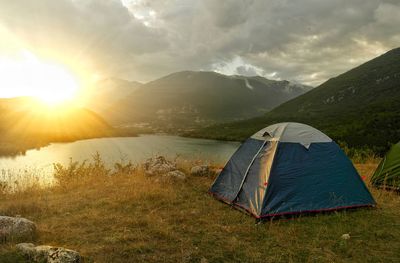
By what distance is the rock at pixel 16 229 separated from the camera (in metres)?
6.28

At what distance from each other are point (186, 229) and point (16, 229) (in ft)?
12.7

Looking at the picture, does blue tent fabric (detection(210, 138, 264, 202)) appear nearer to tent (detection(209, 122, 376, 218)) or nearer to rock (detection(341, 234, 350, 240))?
tent (detection(209, 122, 376, 218))

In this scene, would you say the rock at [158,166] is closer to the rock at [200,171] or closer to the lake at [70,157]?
the rock at [200,171]

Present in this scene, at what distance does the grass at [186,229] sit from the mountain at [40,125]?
60.3 metres

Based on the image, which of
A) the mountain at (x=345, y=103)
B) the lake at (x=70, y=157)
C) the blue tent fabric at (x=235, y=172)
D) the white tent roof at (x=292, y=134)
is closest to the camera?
the white tent roof at (x=292, y=134)

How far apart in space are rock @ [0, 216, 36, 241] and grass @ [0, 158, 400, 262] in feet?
0.83

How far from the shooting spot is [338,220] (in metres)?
8.48

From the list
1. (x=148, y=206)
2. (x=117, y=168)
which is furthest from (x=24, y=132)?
(x=148, y=206)

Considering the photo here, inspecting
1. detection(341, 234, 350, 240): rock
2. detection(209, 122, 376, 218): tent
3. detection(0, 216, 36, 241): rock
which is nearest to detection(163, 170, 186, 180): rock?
detection(209, 122, 376, 218): tent

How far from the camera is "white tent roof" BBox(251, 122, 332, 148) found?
9680 millimetres

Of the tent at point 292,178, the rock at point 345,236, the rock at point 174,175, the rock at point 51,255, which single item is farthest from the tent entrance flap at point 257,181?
the rock at point 51,255

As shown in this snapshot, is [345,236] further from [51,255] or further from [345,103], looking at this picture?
[345,103]

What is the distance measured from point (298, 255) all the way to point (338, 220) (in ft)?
9.47

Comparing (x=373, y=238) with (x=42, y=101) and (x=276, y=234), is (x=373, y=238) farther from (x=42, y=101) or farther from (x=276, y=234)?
(x=42, y=101)
